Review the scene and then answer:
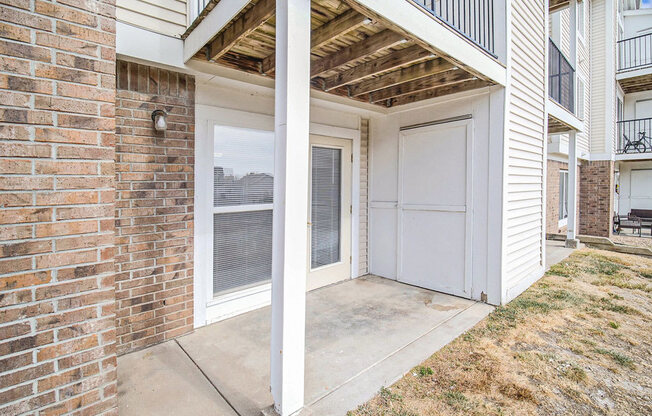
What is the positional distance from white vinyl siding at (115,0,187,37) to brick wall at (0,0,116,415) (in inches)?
48.3

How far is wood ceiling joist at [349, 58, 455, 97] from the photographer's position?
3.26 m

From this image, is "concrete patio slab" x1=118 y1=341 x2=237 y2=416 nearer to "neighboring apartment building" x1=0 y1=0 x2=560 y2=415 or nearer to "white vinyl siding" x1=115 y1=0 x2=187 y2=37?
"neighboring apartment building" x1=0 y1=0 x2=560 y2=415

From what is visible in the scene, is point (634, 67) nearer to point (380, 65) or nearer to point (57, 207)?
point (380, 65)

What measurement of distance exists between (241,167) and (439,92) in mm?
2745

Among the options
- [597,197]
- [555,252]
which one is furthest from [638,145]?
[555,252]

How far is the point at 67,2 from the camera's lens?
151 centimetres

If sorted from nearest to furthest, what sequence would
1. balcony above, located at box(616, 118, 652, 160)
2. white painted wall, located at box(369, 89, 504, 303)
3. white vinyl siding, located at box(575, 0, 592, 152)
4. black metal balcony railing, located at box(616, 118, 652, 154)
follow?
white painted wall, located at box(369, 89, 504, 303) → white vinyl siding, located at box(575, 0, 592, 152) → balcony above, located at box(616, 118, 652, 160) → black metal balcony railing, located at box(616, 118, 652, 154)

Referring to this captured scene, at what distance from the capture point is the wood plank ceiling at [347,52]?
7.58ft

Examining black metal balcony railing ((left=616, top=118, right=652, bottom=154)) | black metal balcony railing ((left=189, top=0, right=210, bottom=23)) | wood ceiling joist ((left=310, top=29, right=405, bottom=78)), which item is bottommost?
wood ceiling joist ((left=310, top=29, right=405, bottom=78))

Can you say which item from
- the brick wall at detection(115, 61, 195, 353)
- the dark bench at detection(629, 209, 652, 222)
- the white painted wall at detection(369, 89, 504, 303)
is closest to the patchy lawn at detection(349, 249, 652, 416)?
the white painted wall at detection(369, 89, 504, 303)

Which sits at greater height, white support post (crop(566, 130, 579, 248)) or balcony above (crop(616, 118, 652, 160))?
balcony above (crop(616, 118, 652, 160))

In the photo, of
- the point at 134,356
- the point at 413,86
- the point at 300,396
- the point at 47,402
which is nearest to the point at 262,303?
the point at 134,356

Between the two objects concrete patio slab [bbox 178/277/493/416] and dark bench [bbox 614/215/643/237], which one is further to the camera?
dark bench [bbox 614/215/643/237]

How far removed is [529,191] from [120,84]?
519cm
